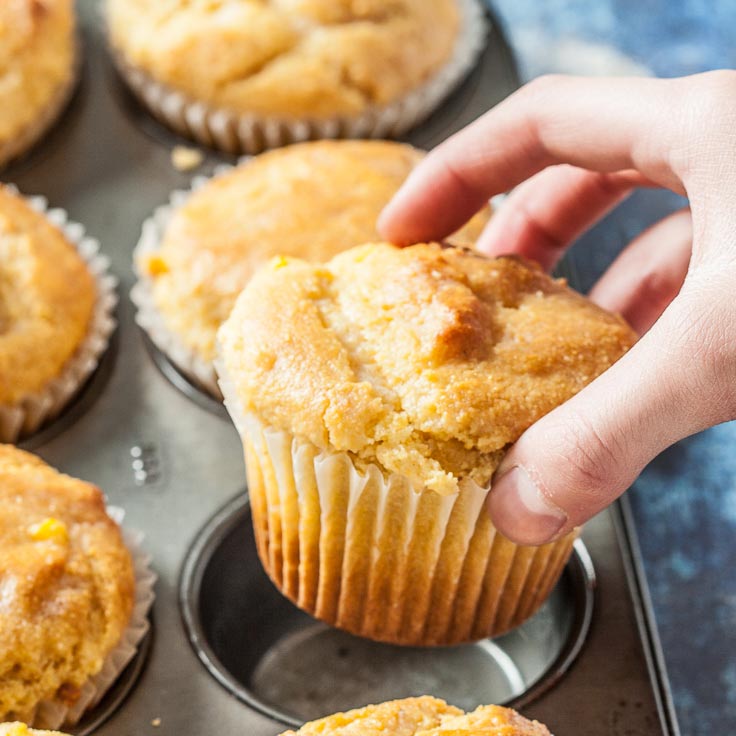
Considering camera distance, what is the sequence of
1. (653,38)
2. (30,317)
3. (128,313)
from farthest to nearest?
(653,38), (128,313), (30,317)

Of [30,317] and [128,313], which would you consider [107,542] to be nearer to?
[30,317]

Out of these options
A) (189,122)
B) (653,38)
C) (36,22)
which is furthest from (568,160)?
(653,38)

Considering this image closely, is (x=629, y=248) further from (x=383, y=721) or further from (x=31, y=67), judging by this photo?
(x=31, y=67)

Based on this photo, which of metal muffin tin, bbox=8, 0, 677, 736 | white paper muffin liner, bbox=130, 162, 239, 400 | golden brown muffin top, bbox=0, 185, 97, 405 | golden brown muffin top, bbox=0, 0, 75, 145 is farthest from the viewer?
golden brown muffin top, bbox=0, 0, 75, 145

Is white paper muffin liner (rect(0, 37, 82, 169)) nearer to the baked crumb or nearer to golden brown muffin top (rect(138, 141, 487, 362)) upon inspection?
the baked crumb

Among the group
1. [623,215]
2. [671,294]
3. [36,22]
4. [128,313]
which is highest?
[36,22]

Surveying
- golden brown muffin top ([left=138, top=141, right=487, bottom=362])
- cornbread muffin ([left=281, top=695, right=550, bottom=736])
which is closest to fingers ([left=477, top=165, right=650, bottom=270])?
golden brown muffin top ([left=138, top=141, right=487, bottom=362])
